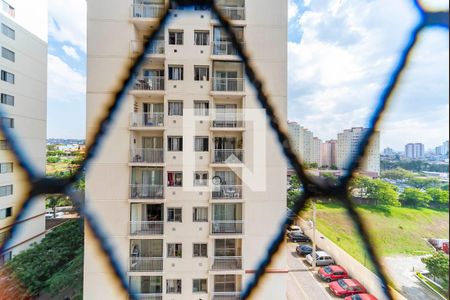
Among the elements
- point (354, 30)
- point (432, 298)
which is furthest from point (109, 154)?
point (432, 298)

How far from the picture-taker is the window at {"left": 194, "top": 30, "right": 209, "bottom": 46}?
1.14 m

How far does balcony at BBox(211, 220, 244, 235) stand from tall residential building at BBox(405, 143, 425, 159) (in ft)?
2.87

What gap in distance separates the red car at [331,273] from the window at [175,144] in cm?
101

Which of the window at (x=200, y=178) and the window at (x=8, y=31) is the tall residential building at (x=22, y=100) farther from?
the window at (x=200, y=178)

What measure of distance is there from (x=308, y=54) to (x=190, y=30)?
2.18ft

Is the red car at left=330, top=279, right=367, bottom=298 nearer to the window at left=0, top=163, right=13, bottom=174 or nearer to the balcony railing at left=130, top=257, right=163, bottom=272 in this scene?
the balcony railing at left=130, top=257, right=163, bottom=272

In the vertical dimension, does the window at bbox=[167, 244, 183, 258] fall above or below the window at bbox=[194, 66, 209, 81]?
below

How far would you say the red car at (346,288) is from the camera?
0.96 meters

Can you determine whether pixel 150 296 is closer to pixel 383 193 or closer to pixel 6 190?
pixel 6 190

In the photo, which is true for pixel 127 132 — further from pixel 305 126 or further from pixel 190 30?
pixel 305 126

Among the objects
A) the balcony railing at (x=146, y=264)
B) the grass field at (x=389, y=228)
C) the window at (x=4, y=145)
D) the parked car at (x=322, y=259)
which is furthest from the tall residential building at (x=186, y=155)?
the window at (x=4, y=145)

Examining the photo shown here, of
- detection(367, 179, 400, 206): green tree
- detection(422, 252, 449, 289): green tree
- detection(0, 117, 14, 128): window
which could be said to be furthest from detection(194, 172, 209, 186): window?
detection(422, 252, 449, 289): green tree

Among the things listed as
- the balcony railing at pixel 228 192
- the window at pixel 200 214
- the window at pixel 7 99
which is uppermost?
the window at pixel 7 99

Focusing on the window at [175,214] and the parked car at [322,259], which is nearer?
the parked car at [322,259]
